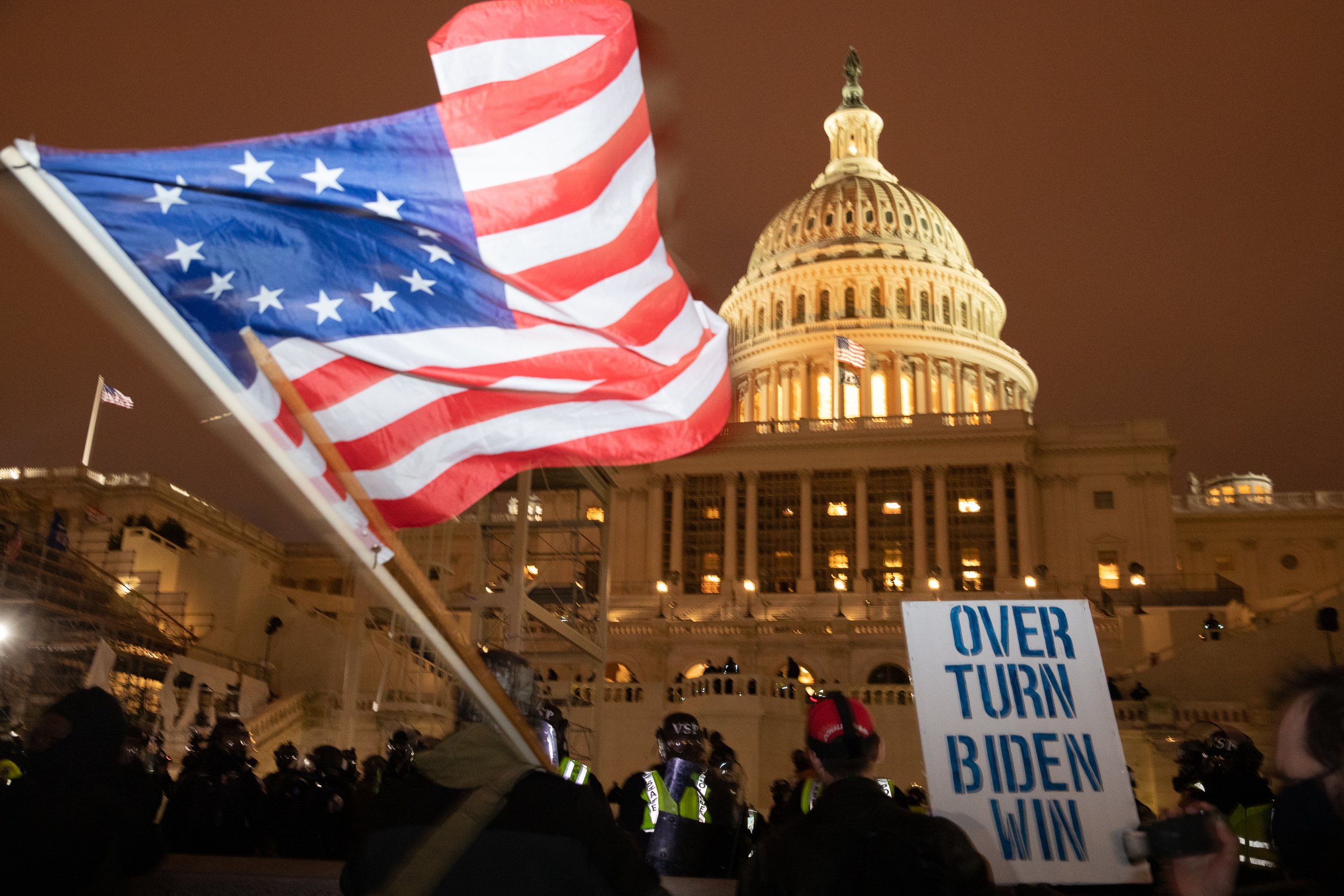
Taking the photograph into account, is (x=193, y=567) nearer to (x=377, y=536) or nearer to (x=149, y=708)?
(x=149, y=708)

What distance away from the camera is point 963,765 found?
218 inches

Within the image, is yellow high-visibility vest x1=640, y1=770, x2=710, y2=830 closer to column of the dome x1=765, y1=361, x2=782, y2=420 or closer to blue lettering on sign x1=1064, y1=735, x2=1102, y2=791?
blue lettering on sign x1=1064, y1=735, x2=1102, y2=791

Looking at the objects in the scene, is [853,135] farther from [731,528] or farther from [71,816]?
[71,816]

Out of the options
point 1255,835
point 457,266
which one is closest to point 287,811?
point 457,266

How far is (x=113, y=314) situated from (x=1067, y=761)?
429 cm

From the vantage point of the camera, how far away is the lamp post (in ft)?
159

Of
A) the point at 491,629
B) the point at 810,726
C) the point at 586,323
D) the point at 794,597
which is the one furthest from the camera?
the point at 794,597

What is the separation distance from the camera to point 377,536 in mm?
3584

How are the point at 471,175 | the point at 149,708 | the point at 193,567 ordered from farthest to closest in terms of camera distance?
the point at 193,567 → the point at 149,708 → the point at 471,175

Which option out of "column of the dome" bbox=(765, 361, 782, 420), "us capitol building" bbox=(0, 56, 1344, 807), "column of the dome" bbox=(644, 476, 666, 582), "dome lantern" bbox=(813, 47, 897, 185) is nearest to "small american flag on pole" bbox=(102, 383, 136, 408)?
"us capitol building" bbox=(0, 56, 1344, 807)

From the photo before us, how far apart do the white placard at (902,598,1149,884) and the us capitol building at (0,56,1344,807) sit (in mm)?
956

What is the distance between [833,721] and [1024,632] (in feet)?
5.44

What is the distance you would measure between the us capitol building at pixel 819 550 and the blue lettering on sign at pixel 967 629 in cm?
136

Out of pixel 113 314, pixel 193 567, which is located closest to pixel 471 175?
pixel 113 314
